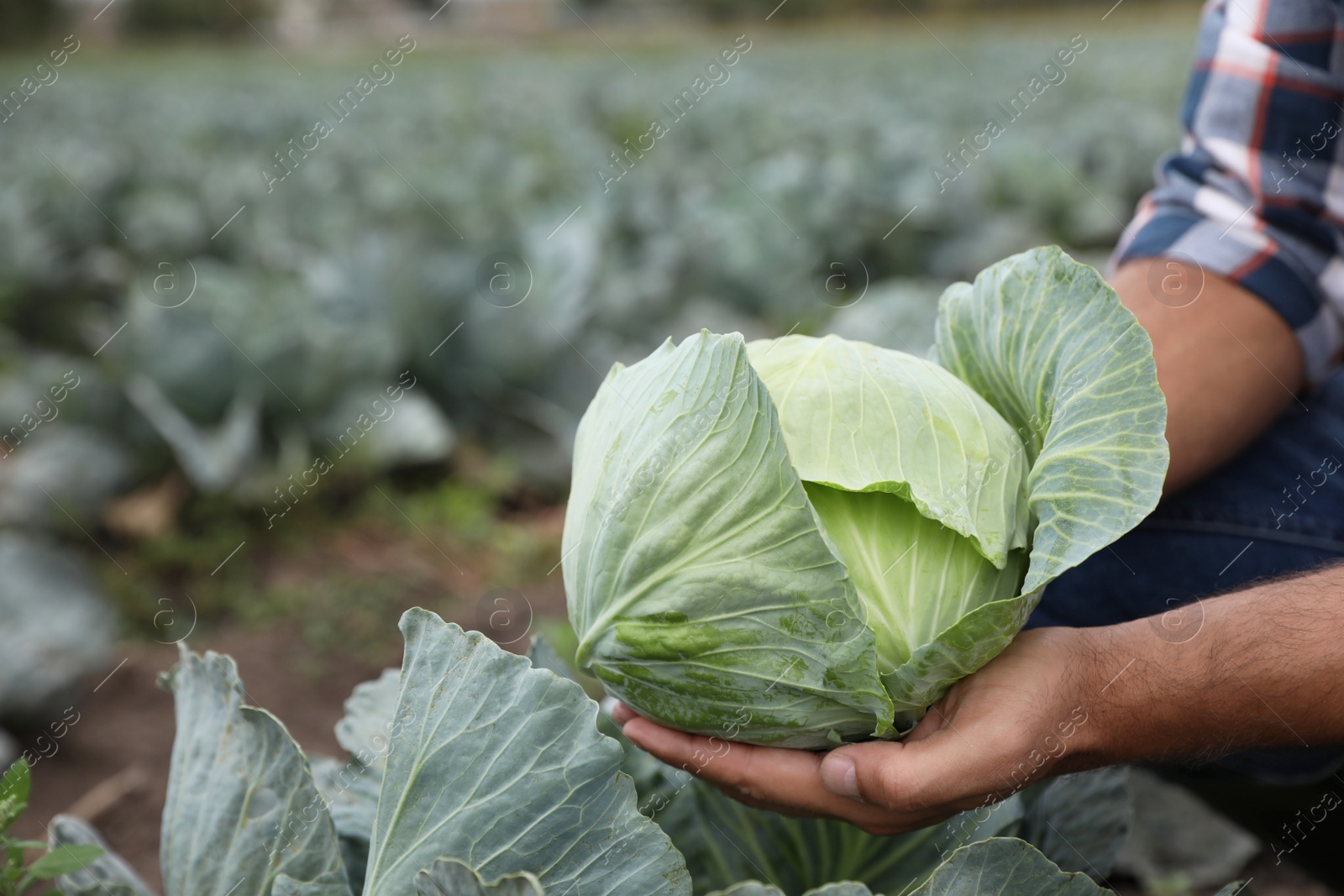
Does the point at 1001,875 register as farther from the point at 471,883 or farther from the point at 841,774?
the point at 471,883

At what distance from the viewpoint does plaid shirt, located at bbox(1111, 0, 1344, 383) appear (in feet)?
6.93

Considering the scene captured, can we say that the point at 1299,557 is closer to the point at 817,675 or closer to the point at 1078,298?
the point at 1078,298

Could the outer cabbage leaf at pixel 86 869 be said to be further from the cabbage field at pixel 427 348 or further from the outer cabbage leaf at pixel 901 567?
the outer cabbage leaf at pixel 901 567

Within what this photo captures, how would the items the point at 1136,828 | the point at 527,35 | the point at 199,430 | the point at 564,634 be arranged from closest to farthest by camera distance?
the point at 1136,828 → the point at 564,634 → the point at 199,430 → the point at 527,35

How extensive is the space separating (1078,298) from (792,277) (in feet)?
13.4

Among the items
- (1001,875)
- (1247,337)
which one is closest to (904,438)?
(1001,875)

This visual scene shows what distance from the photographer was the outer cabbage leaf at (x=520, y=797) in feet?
4.10

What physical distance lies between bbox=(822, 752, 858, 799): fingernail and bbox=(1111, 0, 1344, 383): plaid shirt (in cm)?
146

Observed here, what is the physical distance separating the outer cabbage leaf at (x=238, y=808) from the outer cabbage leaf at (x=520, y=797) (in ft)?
0.36

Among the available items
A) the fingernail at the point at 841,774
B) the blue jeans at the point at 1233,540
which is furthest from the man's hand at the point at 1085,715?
the blue jeans at the point at 1233,540

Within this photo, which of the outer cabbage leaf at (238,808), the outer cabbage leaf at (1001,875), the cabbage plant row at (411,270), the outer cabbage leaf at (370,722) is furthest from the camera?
the cabbage plant row at (411,270)

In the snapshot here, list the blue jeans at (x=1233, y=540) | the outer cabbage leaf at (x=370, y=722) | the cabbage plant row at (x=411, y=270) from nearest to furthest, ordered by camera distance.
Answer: the outer cabbage leaf at (x=370, y=722), the blue jeans at (x=1233, y=540), the cabbage plant row at (x=411, y=270)

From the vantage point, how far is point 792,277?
214 inches

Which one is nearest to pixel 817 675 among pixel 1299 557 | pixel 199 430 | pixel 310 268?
pixel 1299 557
